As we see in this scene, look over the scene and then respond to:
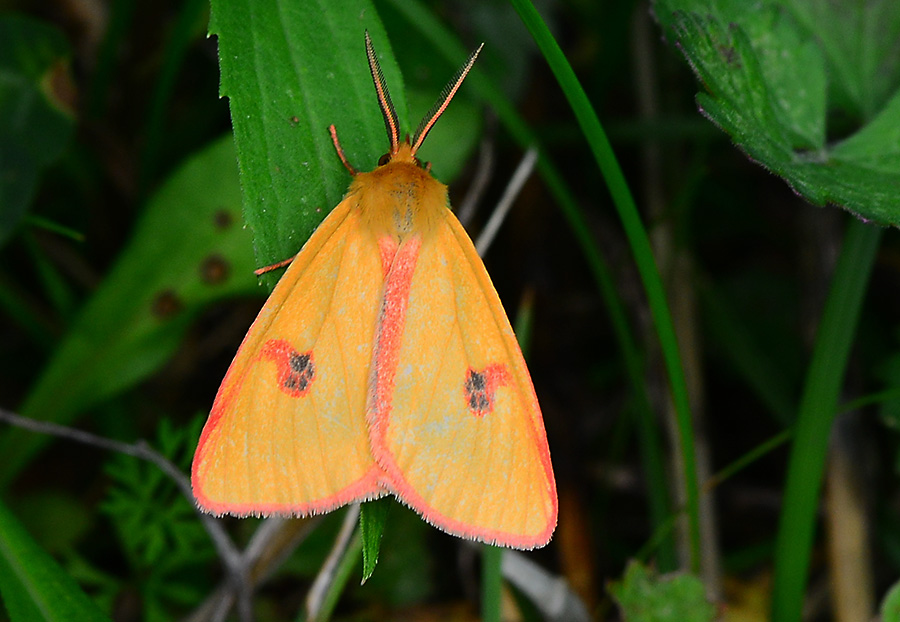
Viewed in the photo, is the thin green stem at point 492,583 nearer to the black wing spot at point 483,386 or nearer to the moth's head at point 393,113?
the black wing spot at point 483,386

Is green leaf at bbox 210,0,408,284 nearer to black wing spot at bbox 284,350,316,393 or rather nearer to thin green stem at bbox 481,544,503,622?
black wing spot at bbox 284,350,316,393

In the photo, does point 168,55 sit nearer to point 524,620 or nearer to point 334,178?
point 334,178

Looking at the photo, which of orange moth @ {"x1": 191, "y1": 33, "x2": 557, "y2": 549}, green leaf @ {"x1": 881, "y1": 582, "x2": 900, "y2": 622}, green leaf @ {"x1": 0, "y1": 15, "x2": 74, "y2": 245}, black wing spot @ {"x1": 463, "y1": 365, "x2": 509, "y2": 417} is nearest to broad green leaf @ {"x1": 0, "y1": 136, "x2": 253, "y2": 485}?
green leaf @ {"x1": 0, "y1": 15, "x2": 74, "y2": 245}

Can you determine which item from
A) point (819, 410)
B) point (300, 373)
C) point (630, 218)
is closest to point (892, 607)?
point (819, 410)

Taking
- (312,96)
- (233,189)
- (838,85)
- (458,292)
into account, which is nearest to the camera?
(312,96)

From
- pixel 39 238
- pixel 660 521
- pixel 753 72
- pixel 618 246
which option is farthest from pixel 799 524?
pixel 39 238
